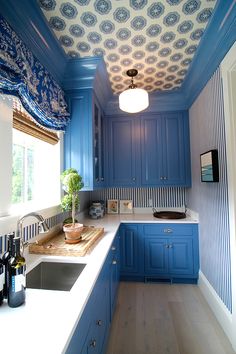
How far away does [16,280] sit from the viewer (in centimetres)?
82

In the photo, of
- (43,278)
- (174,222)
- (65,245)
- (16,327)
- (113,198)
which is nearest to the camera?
(16,327)

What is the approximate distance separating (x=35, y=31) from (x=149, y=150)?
75.6 inches

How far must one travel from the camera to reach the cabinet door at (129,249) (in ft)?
8.34

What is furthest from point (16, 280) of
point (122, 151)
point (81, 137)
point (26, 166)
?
point (122, 151)

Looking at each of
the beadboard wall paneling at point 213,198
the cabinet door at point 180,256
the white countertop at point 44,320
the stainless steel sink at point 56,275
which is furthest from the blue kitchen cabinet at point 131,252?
the white countertop at point 44,320

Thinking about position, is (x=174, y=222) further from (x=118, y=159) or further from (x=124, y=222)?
(x=118, y=159)

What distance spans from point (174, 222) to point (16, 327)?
2.11 meters

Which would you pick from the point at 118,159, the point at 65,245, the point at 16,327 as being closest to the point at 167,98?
the point at 118,159

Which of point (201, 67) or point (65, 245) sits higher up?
point (201, 67)

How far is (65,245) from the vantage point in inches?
58.4

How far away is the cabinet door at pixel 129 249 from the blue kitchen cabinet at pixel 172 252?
12cm

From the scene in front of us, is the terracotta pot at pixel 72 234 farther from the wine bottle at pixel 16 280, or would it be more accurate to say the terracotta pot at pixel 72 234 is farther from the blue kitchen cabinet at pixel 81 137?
the wine bottle at pixel 16 280

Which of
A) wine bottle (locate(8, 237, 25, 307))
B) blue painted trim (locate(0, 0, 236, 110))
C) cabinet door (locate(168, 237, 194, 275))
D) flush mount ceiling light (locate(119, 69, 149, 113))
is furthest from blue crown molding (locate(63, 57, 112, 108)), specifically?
cabinet door (locate(168, 237, 194, 275))

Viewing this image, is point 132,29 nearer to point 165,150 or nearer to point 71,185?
point 71,185
